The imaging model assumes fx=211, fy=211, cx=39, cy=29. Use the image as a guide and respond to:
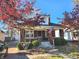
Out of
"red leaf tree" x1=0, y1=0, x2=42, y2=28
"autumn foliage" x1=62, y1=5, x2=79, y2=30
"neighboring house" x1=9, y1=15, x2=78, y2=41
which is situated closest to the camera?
"red leaf tree" x1=0, y1=0, x2=42, y2=28

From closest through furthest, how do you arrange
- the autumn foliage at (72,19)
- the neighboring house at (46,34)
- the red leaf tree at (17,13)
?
the red leaf tree at (17,13) < the autumn foliage at (72,19) < the neighboring house at (46,34)

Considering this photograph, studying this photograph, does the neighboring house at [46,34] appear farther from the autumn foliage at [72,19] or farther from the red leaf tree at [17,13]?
the red leaf tree at [17,13]

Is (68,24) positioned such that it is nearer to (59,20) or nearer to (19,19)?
(59,20)

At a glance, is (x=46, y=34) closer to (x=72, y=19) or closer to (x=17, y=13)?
(x=72, y=19)

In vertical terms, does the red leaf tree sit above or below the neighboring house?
above

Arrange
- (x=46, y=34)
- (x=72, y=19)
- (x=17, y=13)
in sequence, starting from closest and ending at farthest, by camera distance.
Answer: (x=17, y=13), (x=72, y=19), (x=46, y=34)

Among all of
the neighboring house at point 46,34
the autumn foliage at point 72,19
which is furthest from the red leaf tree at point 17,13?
the neighboring house at point 46,34

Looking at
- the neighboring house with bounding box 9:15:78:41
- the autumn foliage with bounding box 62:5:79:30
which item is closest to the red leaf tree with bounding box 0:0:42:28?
the autumn foliage with bounding box 62:5:79:30

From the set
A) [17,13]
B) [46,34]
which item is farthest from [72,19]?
[46,34]

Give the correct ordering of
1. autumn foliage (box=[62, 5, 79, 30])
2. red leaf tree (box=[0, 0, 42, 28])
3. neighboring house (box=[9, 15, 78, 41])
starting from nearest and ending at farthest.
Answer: red leaf tree (box=[0, 0, 42, 28]), autumn foliage (box=[62, 5, 79, 30]), neighboring house (box=[9, 15, 78, 41])

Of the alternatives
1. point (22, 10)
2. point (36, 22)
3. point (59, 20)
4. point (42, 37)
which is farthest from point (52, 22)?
point (22, 10)

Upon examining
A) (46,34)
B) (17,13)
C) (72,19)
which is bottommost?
(46,34)

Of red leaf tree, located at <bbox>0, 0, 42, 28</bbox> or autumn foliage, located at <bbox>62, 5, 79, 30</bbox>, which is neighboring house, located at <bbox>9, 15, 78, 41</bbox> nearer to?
autumn foliage, located at <bbox>62, 5, 79, 30</bbox>

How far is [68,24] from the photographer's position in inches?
974
